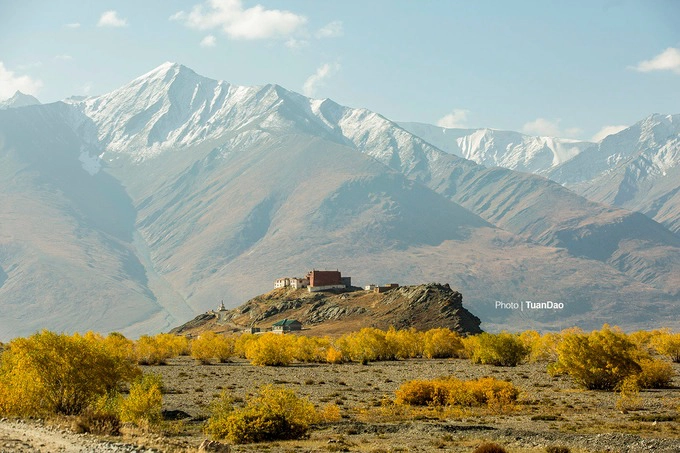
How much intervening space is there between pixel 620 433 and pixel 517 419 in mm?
8445

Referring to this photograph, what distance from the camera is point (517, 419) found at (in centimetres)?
5422

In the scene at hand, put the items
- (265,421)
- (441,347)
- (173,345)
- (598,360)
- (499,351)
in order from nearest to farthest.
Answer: (265,421) < (598,360) < (499,351) < (441,347) < (173,345)

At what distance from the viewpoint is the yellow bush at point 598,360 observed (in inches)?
2849

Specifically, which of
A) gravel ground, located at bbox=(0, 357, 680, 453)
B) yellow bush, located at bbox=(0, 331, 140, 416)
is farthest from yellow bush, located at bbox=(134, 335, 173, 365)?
yellow bush, located at bbox=(0, 331, 140, 416)

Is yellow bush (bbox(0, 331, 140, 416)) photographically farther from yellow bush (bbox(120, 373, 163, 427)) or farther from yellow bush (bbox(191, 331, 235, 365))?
yellow bush (bbox(191, 331, 235, 365))

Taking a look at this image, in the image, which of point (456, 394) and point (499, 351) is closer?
point (456, 394)

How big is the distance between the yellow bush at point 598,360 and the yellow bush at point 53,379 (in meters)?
38.4

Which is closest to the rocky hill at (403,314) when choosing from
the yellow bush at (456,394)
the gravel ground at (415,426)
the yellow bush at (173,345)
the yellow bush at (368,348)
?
the yellow bush at (173,345)

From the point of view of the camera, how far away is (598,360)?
240 ft

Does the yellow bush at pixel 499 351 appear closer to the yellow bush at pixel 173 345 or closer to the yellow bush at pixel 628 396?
the yellow bush at pixel 628 396

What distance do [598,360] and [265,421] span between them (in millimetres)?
36021

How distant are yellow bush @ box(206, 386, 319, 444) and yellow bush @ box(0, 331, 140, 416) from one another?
908 centimetres

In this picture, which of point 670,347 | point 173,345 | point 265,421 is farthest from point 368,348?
point 265,421

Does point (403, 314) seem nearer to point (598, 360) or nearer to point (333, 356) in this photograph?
point (333, 356)
